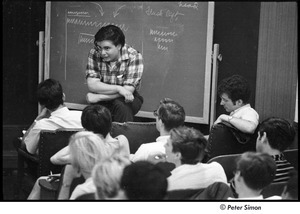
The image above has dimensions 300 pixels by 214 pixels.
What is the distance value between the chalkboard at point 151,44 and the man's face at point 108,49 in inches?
29.1

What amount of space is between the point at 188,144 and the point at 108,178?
2.06ft

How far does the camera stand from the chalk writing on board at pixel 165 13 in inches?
177

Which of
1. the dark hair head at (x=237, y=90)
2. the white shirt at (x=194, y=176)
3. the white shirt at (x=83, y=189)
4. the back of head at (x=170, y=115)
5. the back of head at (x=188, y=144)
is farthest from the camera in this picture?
the dark hair head at (x=237, y=90)

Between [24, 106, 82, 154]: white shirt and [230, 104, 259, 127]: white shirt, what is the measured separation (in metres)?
1.04

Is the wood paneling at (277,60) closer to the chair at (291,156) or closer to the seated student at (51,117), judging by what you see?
the chair at (291,156)

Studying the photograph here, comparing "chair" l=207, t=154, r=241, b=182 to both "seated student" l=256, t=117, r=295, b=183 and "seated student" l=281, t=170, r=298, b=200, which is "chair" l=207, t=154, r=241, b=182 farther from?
"seated student" l=281, t=170, r=298, b=200

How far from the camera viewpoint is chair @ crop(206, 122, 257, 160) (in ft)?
10.6

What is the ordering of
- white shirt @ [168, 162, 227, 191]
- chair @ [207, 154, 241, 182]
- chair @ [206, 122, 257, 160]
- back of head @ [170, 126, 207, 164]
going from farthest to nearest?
chair @ [206, 122, 257, 160], chair @ [207, 154, 241, 182], back of head @ [170, 126, 207, 164], white shirt @ [168, 162, 227, 191]

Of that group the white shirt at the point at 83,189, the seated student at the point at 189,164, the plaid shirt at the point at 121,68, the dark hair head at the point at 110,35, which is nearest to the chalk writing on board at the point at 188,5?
the plaid shirt at the point at 121,68

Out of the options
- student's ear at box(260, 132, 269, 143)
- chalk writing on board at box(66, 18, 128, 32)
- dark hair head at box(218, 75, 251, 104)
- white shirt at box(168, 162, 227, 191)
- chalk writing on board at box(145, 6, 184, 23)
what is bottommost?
white shirt at box(168, 162, 227, 191)

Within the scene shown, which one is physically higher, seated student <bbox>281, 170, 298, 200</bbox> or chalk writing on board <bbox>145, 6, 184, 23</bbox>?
chalk writing on board <bbox>145, 6, 184, 23</bbox>

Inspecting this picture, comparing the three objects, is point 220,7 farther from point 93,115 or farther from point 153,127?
point 93,115

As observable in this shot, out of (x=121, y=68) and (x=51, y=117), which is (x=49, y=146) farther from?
(x=121, y=68)

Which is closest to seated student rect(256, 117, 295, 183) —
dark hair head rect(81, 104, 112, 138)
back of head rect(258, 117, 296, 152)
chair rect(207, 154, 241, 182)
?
back of head rect(258, 117, 296, 152)
